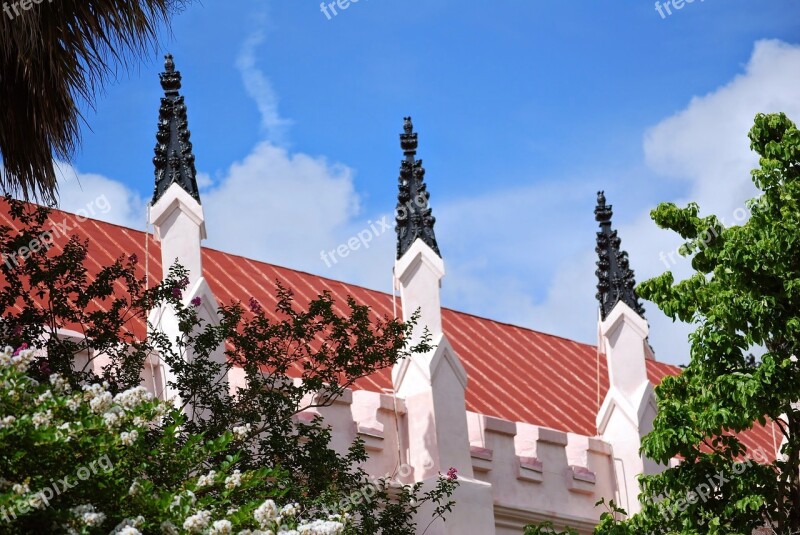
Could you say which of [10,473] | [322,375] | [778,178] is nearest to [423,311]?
[322,375]

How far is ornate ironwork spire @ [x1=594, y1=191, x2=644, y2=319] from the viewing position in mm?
19797

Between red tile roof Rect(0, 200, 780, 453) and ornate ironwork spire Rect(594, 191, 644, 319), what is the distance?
48.5 inches

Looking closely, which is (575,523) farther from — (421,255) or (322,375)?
(322,375)

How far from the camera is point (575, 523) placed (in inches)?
720

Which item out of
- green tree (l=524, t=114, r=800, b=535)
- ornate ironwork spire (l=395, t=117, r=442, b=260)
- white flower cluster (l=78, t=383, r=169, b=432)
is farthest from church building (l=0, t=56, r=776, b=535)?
white flower cluster (l=78, t=383, r=169, b=432)

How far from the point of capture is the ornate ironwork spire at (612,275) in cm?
1980

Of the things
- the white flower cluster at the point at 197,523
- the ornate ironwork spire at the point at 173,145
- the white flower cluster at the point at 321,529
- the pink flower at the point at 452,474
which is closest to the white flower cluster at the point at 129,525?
the white flower cluster at the point at 197,523

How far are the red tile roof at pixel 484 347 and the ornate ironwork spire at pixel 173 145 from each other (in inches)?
128

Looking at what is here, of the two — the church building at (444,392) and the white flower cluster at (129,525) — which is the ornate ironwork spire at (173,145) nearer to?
the church building at (444,392)

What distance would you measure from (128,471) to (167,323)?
6.30 meters

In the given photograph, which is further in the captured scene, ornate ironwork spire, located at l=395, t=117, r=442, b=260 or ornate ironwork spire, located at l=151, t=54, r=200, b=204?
ornate ironwork spire, located at l=395, t=117, r=442, b=260

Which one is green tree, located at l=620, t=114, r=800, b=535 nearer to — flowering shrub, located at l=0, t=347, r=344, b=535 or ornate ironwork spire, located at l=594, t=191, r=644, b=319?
ornate ironwork spire, located at l=594, t=191, r=644, b=319

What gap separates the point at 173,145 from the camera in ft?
53.2

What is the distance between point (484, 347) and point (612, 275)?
3.80 m
